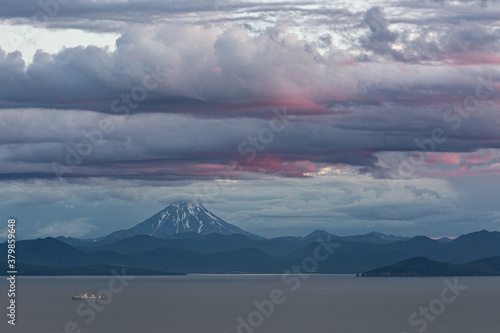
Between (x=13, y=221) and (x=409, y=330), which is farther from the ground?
(x=13, y=221)

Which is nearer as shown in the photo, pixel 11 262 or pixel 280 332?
pixel 11 262

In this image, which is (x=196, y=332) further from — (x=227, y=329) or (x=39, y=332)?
(x=39, y=332)

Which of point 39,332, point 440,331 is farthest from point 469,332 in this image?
point 39,332

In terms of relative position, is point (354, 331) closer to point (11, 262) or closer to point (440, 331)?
point (440, 331)

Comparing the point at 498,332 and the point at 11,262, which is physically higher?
the point at 11,262

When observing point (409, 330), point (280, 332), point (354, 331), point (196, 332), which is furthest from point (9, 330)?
point (409, 330)

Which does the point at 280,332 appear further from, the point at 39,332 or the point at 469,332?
the point at 39,332

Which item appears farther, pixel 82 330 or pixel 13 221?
pixel 82 330
